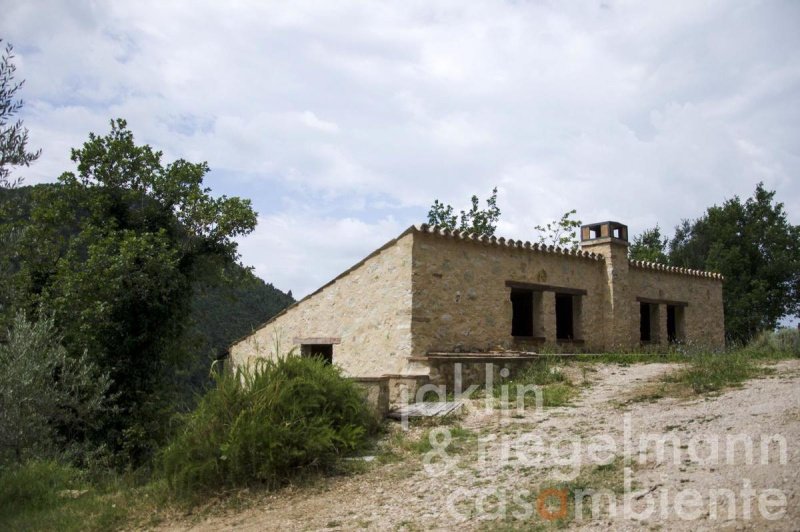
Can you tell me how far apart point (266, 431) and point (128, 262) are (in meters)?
7.09

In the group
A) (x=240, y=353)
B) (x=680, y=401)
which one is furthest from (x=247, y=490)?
(x=240, y=353)

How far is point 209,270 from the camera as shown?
1551cm

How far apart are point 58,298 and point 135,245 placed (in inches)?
69.0

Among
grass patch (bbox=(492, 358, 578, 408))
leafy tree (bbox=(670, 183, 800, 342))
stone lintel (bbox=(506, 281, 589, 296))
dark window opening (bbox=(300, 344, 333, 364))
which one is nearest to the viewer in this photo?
grass patch (bbox=(492, 358, 578, 408))

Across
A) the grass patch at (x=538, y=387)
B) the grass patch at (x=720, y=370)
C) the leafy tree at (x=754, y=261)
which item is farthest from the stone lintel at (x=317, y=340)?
the leafy tree at (x=754, y=261)

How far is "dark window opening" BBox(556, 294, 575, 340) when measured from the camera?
15.9 metres

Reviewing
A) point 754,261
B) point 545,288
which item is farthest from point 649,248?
point 545,288

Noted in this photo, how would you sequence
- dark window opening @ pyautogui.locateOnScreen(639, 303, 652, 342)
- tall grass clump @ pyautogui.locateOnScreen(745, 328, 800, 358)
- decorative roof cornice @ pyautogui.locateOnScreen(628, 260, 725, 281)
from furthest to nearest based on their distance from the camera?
dark window opening @ pyautogui.locateOnScreen(639, 303, 652, 342)
decorative roof cornice @ pyautogui.locateOnScreen(628, 260, 725, 281)
tall grass clump @ pyautogui.locateOnScreen(745, 328, 800, 358)

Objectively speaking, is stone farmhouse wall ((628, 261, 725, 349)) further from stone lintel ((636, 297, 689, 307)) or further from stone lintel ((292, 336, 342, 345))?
stone lintel ((292, 336, 342, 345))

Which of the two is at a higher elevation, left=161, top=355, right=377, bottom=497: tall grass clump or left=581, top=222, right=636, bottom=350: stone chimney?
left=581, top=222, right=636, bottom=350: stone chimney

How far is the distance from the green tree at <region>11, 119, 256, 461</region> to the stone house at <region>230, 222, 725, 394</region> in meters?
2.35

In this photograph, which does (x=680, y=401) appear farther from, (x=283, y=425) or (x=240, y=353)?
(x=240, y=353)

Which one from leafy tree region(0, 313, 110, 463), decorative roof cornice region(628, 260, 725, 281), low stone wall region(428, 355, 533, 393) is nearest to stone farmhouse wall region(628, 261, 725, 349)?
decorative roof cornice region(628, 260, 725, 281)

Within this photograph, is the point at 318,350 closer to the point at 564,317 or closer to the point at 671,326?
the point at 564,317
